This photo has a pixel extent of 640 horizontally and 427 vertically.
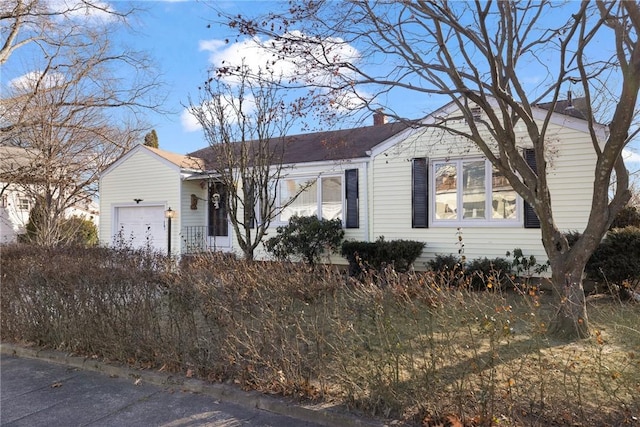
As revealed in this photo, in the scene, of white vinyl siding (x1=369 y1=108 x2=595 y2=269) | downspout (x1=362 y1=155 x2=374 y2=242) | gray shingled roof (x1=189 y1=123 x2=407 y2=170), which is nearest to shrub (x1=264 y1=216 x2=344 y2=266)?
downspout (x1=362 y1=155 x2=374 y2=242)

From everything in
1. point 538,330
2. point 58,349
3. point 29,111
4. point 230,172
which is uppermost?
point 29,111

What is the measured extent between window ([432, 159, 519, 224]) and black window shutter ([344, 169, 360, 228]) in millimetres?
2136

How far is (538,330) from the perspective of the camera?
3111 mm

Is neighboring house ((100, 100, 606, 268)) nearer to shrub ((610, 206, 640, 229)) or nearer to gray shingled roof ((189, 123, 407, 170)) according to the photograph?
gray shingled roof ((189, 123, 407, 170))

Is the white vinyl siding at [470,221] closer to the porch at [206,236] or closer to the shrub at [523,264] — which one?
the shrub at [523,264]

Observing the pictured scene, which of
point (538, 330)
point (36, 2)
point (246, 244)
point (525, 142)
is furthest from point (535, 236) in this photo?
point (36, 2)

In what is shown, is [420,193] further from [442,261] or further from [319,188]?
[319,188]

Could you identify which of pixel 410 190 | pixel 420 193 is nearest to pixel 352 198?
pixel 410 190

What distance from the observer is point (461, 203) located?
1018 centimetres

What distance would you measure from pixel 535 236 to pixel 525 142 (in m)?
2.10

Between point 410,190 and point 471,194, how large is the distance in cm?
148

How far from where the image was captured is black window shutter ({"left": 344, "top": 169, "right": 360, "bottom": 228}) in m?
11.6

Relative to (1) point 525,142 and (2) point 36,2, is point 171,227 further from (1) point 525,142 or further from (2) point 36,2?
(1) point 525,142

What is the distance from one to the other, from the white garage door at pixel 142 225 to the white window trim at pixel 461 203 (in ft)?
30.3
